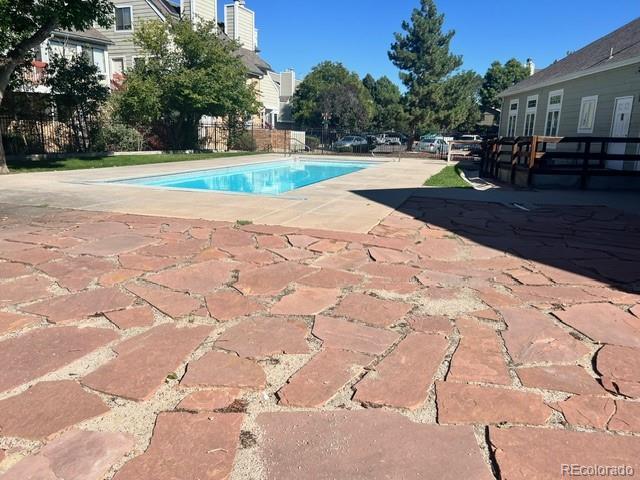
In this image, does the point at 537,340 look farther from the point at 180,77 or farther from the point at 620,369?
the point at 180,77

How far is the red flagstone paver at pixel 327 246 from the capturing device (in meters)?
5.06

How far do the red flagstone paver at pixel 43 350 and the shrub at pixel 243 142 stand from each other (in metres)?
26.0

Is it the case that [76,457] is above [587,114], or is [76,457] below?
below

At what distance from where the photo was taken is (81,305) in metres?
3.39

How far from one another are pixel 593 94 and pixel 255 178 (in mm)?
11462

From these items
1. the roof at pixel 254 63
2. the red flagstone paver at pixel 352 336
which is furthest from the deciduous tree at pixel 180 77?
the red flagstone paver at pixel 352 336

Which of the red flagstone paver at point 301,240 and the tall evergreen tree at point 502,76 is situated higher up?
the tall evergreen tree at point 502,76

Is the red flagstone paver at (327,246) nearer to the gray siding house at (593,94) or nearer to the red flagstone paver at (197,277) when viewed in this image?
the red flagstone paver at (197,277)

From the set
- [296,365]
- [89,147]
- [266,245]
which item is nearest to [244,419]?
[296,365]

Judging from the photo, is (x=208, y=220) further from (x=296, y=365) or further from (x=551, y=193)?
(x=551, y=193)

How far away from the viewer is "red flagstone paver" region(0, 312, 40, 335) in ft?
9.76

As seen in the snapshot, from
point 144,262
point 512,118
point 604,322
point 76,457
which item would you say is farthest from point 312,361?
point 512,118

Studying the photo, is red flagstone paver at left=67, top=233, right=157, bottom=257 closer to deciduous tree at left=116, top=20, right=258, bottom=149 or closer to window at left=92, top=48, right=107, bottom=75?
deciduous tree at left=116, top=20, right=258, bottom=149

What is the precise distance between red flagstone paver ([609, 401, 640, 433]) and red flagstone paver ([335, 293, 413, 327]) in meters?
1.39
